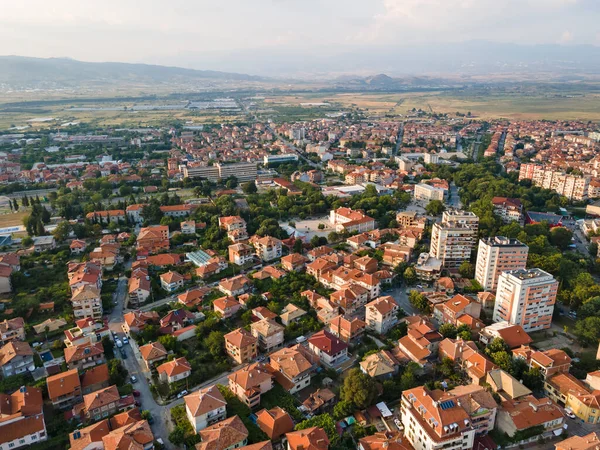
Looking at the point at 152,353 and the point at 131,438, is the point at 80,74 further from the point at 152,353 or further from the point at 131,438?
the point at 131,438

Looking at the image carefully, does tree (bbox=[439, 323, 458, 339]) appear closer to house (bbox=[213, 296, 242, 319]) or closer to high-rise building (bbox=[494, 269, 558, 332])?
high-rise building (bbox=[494, 269, 558, 332])

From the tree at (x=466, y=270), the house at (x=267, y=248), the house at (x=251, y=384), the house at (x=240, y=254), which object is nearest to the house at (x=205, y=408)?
the house at (x=251, y=384)

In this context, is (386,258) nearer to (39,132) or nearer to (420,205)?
(420,205)

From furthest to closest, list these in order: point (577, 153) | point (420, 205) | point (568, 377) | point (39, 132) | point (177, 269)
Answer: point (39, 132)
point (577, 153)
point (420, 205)
point (177, 269)
point (568, 377)

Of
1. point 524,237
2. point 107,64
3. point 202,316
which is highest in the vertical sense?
point 107,64

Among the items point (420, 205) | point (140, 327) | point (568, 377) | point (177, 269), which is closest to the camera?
point (568, 377)

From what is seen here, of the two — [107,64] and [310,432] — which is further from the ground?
[107,64]

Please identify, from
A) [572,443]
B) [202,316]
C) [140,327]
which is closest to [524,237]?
Answer: [572,443]


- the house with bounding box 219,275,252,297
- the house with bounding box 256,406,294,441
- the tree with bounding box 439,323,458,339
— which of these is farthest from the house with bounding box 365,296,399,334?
the house with bounding box 256,406,294,441
